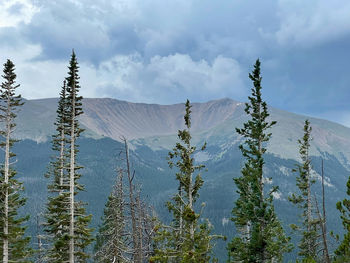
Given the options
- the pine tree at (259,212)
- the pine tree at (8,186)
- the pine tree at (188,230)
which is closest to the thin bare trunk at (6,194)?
the pine tree at (8,186)

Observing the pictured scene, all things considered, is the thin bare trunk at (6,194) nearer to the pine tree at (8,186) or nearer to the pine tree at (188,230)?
the pine tree at (8,186)

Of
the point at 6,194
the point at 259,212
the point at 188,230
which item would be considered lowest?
the point at 188,230

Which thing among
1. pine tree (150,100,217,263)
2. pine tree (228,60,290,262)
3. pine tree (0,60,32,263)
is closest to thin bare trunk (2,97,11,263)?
pine tree (0,60,32,263)

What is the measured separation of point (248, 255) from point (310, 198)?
12.8m

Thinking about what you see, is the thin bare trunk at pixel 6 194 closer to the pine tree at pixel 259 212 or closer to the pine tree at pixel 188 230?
the pine tree at pixel 188 230

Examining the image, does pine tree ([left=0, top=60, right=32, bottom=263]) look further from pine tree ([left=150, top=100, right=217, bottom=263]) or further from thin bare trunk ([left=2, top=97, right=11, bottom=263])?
pine tree ([left=150, top=100, right=217, bottom=263])

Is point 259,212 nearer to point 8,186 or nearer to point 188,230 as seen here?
point 188,230

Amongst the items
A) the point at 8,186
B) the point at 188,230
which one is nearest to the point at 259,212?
the point at 188,230

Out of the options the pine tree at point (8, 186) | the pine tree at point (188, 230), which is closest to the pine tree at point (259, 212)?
the pine tree at point (188, 230)

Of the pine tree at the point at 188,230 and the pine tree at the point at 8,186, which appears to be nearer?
the pine tree at the point at 188,230

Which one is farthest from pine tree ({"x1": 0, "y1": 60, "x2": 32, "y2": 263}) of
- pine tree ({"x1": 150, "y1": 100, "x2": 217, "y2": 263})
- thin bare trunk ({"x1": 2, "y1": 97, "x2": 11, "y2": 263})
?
pine tree ({"x1": 150, "y1": 100, "x2": 217, "y2": 263})

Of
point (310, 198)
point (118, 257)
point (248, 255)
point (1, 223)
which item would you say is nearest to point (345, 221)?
point (248, 255)

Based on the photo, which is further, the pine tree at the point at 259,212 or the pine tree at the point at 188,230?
the pine tree at the point at 259,212

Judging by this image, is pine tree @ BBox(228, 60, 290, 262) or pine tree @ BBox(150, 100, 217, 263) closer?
pine tree @ BBox(150, 100, 217, 263)
